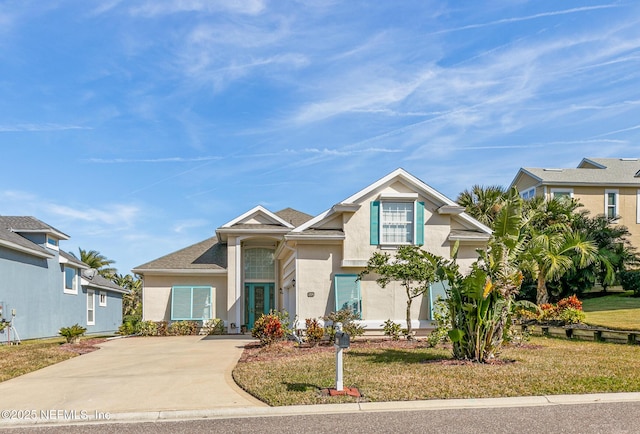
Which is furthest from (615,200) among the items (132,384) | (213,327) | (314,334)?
(132,384)

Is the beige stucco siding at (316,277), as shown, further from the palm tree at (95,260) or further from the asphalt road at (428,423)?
the palm tree at (95,260)

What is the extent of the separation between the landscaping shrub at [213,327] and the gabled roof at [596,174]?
76.3 ft

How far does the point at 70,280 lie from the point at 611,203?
3470 centimetres

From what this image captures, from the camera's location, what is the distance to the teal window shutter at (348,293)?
65.5 feet

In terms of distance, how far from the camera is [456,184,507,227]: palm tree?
31109 mm

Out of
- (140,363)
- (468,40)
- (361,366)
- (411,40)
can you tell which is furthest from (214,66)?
(361,366)

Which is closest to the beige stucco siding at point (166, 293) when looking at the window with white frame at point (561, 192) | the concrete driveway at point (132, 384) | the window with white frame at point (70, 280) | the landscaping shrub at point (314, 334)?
the window with white frame at point (70, 280)

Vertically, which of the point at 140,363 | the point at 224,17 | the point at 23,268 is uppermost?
the point at 224,17

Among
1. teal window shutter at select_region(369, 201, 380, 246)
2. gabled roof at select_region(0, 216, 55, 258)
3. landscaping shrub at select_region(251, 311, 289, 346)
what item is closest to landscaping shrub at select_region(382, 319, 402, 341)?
teal window shutter at select_region(369, 201, 380, 246)

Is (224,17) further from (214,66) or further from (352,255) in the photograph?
(352,255)

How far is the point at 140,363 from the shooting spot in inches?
598

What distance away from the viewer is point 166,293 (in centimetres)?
2705

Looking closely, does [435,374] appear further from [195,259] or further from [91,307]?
[91,307]

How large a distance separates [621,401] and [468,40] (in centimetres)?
975
